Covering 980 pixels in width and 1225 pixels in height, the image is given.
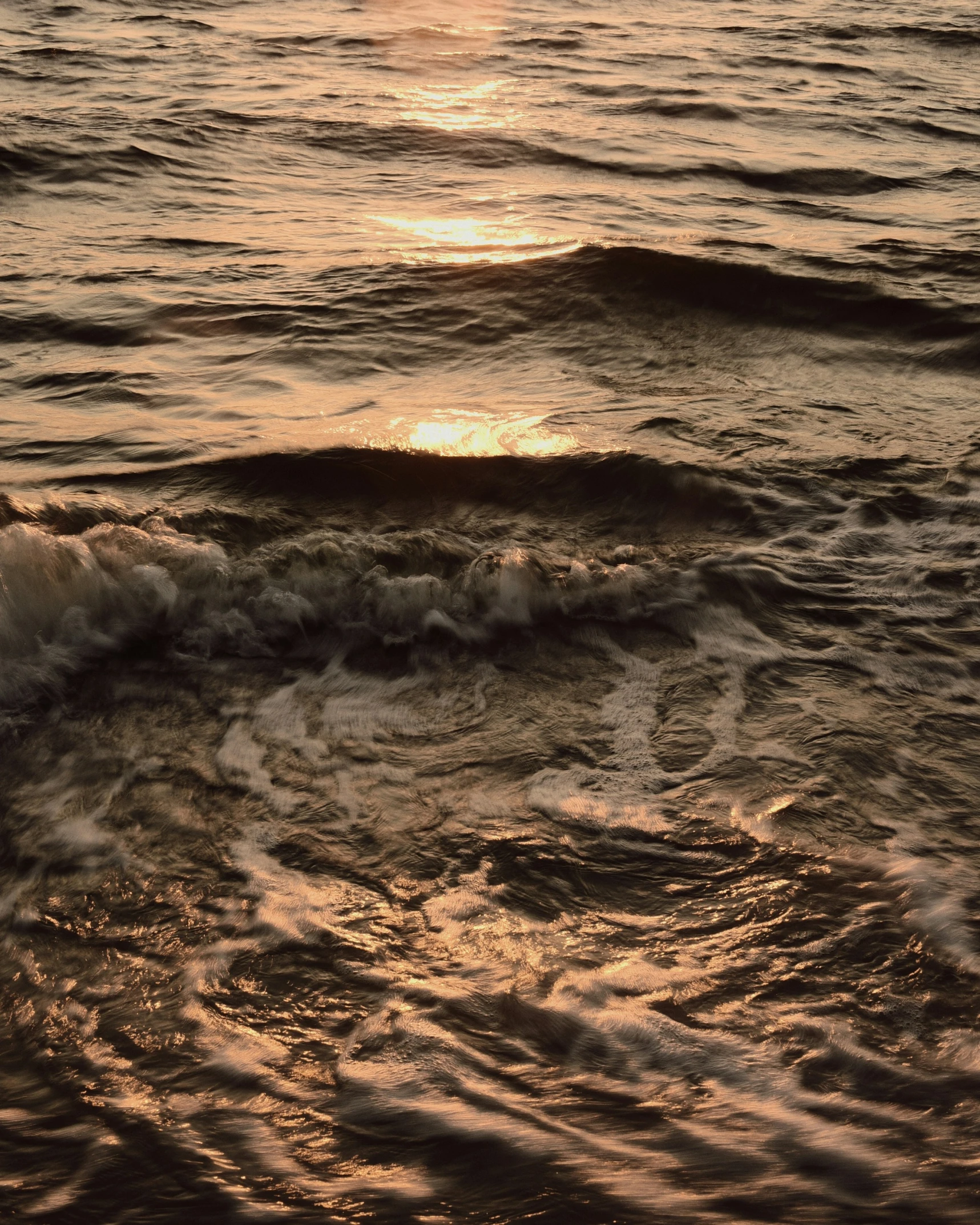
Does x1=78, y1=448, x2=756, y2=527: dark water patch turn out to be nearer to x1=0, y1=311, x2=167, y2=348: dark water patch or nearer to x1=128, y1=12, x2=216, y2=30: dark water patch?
x1=0, y1=311, x2=167, y2=348: dark water patch

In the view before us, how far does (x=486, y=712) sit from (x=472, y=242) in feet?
17.7

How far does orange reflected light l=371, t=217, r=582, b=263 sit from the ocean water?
0.05 m

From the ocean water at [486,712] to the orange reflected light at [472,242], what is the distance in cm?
5

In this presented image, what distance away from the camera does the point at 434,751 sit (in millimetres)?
3623

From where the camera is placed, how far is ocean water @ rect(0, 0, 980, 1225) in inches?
95.0

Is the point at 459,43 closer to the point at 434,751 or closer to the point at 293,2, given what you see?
the point at 293,2

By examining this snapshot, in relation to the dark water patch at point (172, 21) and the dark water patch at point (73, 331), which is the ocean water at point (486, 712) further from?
the dark water patch at point (172, 21)

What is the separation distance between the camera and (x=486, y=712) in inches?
151

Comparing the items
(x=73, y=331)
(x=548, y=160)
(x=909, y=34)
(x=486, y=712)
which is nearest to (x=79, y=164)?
(x=73, y=331)

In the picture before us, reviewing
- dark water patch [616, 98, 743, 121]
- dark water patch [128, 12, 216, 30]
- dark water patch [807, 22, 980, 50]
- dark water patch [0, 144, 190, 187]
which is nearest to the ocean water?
dark water patch [0, 144, 190, 187]

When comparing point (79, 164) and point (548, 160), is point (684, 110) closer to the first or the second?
point (548, 160)

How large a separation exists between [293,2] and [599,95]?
7.93 meters

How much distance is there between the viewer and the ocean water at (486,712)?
7.92ft

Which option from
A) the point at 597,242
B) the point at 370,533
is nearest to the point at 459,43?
the point at 597,242
